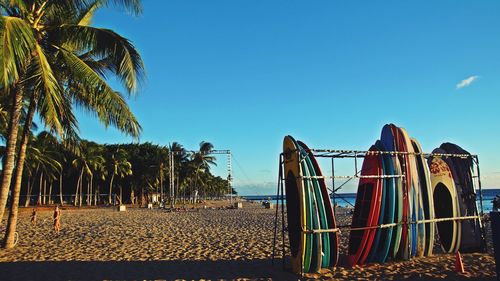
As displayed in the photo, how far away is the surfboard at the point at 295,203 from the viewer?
714 cm

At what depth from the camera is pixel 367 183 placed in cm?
851

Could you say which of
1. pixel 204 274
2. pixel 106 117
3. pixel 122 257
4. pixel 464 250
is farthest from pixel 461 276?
pixel 106 117

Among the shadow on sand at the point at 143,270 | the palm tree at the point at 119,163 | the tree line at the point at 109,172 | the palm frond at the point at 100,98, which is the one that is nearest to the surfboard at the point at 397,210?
the shadow on sand at the point at 143,270

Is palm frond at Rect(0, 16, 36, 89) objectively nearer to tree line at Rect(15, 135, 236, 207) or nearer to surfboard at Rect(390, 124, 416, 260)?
surfboard at Rect(390, 124, 416, 260)

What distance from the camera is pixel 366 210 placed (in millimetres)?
8500

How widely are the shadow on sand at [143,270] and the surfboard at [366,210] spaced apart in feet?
5.15

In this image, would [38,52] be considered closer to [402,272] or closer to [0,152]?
[402,272]

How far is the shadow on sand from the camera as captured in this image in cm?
752

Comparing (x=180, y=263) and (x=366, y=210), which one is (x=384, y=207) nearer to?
(x=366, y=210)

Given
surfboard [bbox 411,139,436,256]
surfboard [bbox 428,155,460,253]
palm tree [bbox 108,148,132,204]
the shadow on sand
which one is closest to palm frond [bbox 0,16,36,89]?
the shadow on sand

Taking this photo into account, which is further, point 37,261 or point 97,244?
point 97,244

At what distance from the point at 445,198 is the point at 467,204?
Answer: 1.99 ft

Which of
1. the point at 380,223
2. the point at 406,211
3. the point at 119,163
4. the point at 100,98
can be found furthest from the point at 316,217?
the point at 119,163

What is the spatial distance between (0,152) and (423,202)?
102 feet
